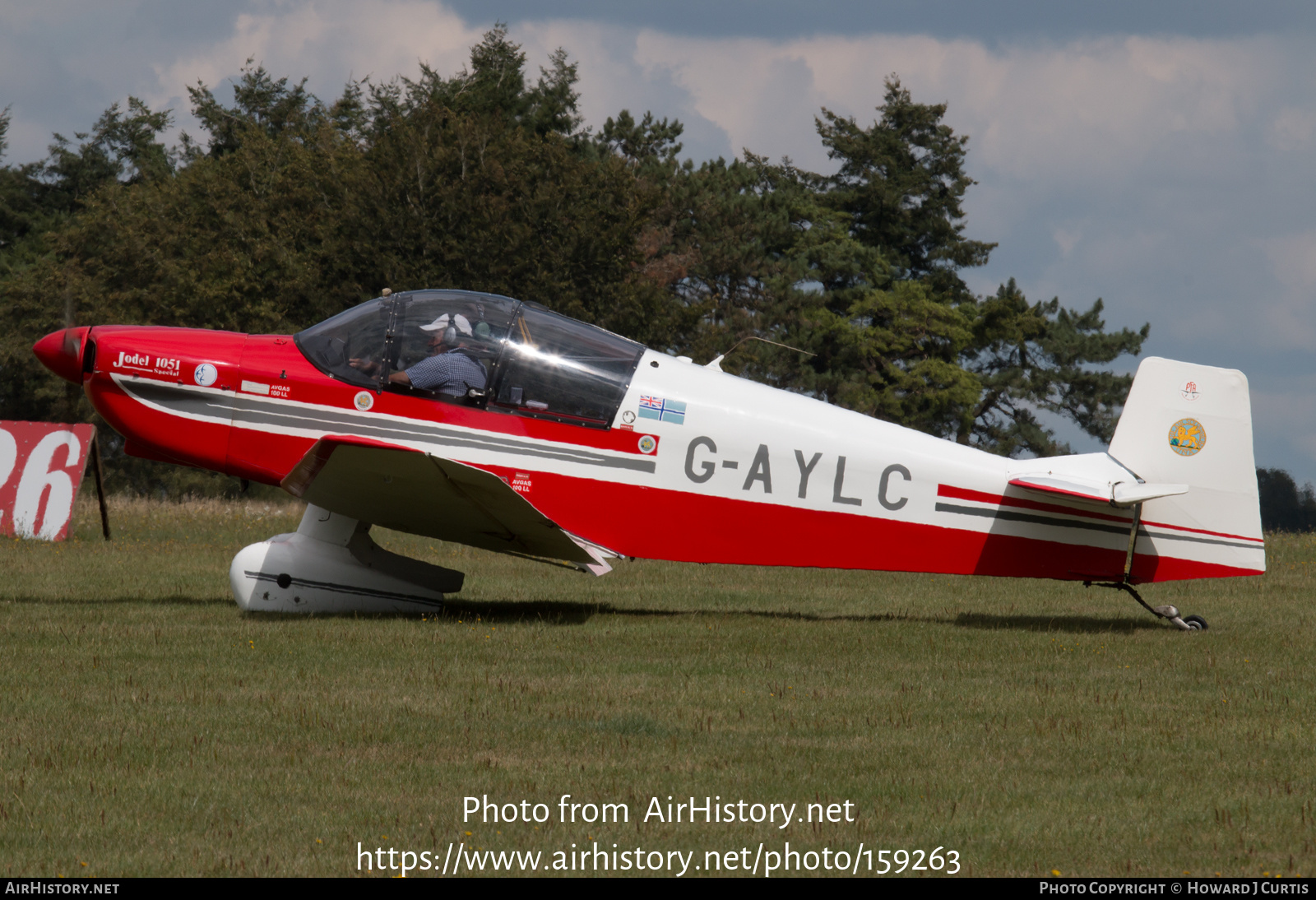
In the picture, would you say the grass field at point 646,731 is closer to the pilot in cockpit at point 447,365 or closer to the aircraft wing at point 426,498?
the aircraft wing at point 426,498

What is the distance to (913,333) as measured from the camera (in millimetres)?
45312

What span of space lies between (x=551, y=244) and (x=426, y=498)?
31981mm

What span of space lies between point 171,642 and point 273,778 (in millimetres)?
3790

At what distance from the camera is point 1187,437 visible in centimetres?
970

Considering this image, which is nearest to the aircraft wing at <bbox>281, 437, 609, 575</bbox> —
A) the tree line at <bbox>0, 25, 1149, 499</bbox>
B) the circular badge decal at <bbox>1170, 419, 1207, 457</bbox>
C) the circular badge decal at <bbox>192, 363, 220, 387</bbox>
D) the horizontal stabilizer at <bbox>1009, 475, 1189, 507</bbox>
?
the circular badge decal at <bbox>192, 363, 220, 387</bbox>

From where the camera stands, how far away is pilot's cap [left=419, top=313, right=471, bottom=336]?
9.62 metres

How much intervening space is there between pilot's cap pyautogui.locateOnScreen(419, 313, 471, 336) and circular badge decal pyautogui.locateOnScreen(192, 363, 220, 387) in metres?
1.76

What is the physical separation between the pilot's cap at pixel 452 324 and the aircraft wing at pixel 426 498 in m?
1.33

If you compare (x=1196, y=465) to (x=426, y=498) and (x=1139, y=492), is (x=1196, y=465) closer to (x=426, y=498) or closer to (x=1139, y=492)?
(x=1139, y=492)

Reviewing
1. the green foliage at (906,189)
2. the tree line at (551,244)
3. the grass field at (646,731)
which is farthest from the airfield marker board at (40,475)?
the green foliage at (906,189)

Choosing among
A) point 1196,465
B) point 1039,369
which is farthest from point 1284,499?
point 1196,465

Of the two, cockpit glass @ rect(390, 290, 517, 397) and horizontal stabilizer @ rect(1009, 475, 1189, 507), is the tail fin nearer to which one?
horizontal stabilizer @ rect(1009, 475, 1189, 507)

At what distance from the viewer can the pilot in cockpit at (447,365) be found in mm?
9617
